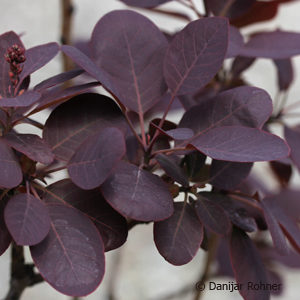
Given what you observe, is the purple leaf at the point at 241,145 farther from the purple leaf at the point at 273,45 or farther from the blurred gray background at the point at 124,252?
the blurred gray background at the point at 124,252

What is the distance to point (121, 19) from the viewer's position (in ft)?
1.82

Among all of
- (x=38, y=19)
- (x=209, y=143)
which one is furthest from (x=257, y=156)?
(x=38, y=19)

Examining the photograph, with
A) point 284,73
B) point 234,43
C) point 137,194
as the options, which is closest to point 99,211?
point 137,194

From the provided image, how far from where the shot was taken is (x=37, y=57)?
1.63 feet

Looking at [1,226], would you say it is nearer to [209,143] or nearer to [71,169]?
[71,169]

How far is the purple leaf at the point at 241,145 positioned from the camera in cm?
42

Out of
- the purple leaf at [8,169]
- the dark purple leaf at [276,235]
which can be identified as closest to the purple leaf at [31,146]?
the purple leaf at [8,169]

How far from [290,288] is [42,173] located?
1856 mm

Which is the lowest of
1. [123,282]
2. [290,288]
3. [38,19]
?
[290,288]

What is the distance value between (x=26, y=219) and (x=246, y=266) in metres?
0.26

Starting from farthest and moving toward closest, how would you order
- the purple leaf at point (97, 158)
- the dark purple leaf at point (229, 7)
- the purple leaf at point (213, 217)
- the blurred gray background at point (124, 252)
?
the blurred gray background at point (124, 252) < the dark purple leaf at point (229, 7) < the purple leaf at point (213, 217) < the purple leaf at point (97, 158)

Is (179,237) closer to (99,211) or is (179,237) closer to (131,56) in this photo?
(99,211)

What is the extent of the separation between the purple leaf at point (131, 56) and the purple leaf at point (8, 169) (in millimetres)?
159

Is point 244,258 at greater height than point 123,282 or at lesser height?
greater
